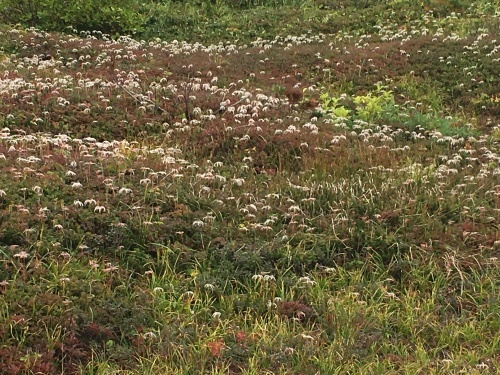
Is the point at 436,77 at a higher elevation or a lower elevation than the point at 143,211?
lower

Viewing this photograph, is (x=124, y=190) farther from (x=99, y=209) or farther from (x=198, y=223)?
(x=198, y=223)

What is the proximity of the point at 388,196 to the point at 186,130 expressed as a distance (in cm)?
413

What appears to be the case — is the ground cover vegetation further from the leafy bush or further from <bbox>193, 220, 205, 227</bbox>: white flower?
the leafy bush

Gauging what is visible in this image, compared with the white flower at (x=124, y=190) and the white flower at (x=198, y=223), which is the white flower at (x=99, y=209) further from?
the white flower at (x=198, y=223)

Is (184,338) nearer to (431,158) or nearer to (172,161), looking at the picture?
(172,161)

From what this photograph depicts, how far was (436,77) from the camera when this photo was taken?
1623 cm

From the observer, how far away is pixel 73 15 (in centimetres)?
2128

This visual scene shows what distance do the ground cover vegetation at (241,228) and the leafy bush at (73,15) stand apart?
266 inches

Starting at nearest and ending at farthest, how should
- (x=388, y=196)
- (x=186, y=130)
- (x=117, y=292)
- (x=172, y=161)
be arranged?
(x=117, y=292)
(x=388, y=196)
(x=172, y=161)
(x=186, y=130)

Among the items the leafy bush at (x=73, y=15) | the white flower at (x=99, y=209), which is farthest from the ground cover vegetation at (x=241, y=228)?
the leafy bush at (x=73, y=15)

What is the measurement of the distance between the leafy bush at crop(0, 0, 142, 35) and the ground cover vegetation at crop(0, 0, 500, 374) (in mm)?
6767

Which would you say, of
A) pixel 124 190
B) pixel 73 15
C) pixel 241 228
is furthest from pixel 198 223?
pixel 73 15

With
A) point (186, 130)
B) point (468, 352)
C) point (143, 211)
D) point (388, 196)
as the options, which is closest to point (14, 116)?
point (186, 130)

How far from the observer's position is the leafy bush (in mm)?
21344
